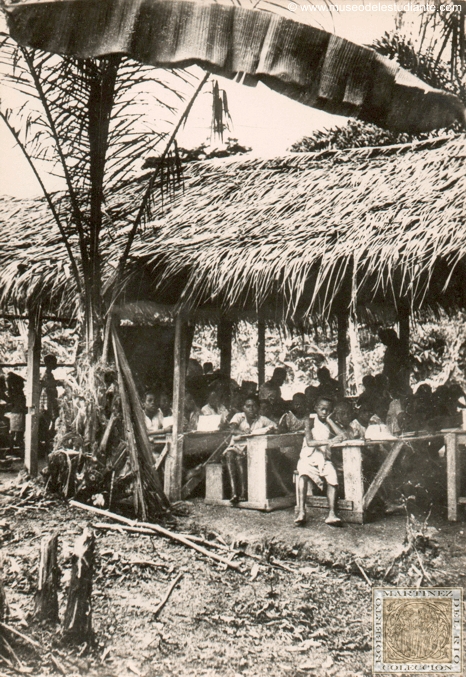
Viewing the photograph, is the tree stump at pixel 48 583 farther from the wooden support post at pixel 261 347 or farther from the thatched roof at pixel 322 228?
the wooden support post at pixel 261 347

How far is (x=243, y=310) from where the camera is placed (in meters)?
8.88

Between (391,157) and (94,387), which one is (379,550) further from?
(391,157)

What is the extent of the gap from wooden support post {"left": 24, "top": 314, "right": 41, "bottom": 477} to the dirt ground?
138 centimetres

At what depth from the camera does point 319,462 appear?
6020 millimetres

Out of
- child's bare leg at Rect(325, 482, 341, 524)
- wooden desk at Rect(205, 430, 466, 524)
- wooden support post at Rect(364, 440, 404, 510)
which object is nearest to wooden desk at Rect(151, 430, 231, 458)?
wooden desk at Rect(205, 430, 466, 524)

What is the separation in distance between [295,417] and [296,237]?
2147 mm

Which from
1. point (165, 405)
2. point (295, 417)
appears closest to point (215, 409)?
point (165, 405)

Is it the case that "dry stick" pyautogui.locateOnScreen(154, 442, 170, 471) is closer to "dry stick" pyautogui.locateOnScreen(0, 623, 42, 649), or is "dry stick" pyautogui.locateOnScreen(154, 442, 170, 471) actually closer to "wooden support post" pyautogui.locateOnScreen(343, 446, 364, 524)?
"wooden support post" pyautogui.locateOnScreen(343, 446, 364, 524)

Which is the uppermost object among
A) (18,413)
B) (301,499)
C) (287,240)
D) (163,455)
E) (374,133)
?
(374,133)

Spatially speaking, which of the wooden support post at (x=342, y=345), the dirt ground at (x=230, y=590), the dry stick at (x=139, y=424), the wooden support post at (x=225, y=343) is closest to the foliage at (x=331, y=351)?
the wooden support post at (x=342, y=345)

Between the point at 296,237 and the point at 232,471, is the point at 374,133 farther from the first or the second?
the point at 232,471

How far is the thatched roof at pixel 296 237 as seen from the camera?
5.52 m

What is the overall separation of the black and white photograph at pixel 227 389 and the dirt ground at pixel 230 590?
0.02m

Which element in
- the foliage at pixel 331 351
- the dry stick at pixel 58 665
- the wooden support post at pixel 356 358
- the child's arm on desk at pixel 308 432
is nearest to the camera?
the dry stick at pixel 58 665
